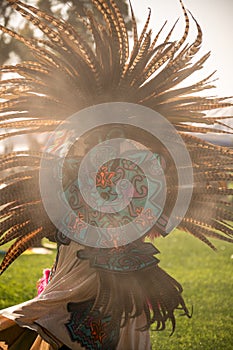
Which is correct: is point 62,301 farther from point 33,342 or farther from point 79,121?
point 79,121

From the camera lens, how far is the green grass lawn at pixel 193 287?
251 inches

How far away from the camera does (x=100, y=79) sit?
349 cm

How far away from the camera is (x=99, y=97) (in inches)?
138

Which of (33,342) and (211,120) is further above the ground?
(211,120)

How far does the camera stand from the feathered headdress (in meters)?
3.50

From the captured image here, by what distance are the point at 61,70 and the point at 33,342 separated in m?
1.45

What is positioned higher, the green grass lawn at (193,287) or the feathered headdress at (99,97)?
the feathered headdress at (99,97)

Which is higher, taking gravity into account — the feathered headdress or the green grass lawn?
the feathered headdress

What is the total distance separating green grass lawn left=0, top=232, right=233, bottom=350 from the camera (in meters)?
6.37

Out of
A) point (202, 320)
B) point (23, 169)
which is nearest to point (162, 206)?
point (23, 169)

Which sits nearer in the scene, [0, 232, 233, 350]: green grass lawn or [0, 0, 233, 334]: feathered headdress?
[0, 0, 233, 334]: feathered headdress

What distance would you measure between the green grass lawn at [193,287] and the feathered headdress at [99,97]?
6.77 feet

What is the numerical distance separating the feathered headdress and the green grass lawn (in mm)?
2065

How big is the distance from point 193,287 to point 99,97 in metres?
5.72
